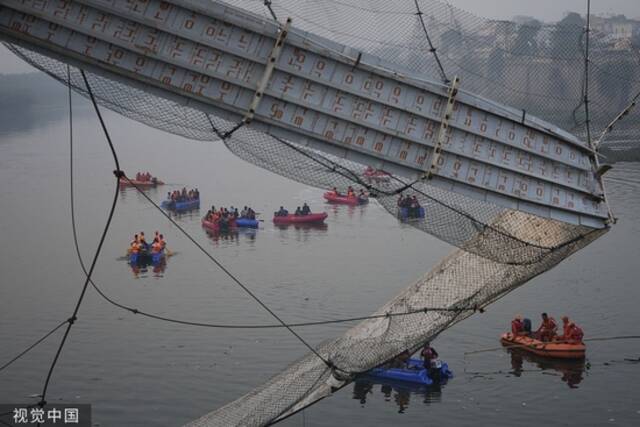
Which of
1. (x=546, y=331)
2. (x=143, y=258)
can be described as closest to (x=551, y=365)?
(x=546, y=331)

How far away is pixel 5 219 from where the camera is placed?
55.5 m

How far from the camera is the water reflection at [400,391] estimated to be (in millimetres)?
26188

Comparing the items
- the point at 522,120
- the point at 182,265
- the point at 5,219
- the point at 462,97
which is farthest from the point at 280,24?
the point at 5,219

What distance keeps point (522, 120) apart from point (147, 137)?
10130 centimetres

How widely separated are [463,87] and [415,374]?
46.4 feet

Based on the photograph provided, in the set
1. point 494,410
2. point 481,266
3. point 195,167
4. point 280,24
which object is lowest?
point 494,410

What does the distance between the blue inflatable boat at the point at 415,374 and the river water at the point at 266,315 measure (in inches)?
12.2

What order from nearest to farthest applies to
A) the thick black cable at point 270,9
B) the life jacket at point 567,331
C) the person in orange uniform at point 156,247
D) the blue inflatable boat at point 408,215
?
1. the thick black cable at point 270,9
2. the blue inflatable boat at point 408,215
3. the life jacket at point 567,331
4. the person in orange uniform at point 156,247

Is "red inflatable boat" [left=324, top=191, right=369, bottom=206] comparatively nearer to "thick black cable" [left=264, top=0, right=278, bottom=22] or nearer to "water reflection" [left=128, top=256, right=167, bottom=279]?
"water reflection" [left=128, top=256, right=167, bottom=279]

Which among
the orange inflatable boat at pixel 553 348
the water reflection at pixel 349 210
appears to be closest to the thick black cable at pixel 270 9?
the orange inflatable boat at pixel 553 348

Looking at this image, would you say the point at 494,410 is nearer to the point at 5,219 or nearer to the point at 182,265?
the point at 182,265

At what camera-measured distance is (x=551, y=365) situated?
29422 millimetres

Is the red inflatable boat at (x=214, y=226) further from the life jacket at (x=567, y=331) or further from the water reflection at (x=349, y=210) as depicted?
the life jacket at (x=567, y=331)

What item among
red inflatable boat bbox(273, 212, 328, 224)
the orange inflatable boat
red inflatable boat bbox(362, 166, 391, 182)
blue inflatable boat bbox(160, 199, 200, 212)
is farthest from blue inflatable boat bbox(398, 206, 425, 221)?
blue inflatable boat bbox(160, 199, 200, 212)
